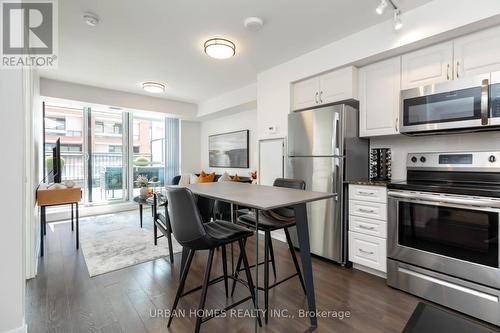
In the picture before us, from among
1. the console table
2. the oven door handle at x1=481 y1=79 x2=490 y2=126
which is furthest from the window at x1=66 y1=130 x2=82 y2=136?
the oven door handle at x1=481 y1=79 x2=490 y2=126

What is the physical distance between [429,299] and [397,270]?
30cm

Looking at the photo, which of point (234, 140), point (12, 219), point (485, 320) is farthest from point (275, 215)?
point (234, 140)

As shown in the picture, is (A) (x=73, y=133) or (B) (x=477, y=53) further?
(A) (x=73, y=133)

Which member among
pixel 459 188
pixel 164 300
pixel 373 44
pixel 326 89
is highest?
pixel 373 44

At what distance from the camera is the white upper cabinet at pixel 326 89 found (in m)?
2.82

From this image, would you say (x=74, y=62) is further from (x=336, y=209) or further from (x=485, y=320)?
(x=485, y=320)

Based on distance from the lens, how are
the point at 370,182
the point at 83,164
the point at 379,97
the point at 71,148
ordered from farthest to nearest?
the point at 83,164 < the point at 71,148 < the point at 379,97 < the point at 370,182

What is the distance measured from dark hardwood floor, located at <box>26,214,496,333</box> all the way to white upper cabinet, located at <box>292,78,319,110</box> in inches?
79.9

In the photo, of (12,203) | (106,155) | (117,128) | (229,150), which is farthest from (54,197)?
(229,150)

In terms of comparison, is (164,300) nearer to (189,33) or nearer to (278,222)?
(278,222)

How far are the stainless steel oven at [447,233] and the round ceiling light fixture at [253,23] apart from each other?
6.98 ft

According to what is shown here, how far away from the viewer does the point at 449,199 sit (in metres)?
1.95

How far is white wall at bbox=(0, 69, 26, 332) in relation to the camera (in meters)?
1.51

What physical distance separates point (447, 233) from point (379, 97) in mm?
1502
